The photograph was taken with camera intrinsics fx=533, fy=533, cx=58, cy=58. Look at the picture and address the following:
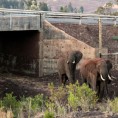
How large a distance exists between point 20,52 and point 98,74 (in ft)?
36.6

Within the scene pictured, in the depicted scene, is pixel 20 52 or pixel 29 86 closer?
pixel 29 86

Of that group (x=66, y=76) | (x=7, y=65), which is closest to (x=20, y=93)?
(x=66, y=76)

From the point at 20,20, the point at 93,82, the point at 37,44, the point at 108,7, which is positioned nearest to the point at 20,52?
the point at 37,44

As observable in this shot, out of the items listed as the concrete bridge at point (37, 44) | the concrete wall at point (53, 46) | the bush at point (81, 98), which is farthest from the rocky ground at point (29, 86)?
the bush at point (81, 98)

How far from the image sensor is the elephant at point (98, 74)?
18266 mm

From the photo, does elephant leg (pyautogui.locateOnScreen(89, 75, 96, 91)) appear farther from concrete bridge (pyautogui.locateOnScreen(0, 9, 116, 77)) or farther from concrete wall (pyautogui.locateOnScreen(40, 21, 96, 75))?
concrete wall (pyautogui.locateOnScreen(40, 21, 96, 75))

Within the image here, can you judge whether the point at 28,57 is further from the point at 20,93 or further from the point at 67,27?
the point at 20,93

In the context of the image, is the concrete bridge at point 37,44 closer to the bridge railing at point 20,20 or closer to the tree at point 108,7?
the bridge railing at point 20,20

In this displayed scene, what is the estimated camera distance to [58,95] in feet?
55.3

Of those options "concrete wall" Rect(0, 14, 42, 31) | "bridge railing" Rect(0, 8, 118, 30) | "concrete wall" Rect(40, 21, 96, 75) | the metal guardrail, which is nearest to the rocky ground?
"concrete wall" Rect(40, 21, 96, 75)

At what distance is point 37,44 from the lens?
2816cm

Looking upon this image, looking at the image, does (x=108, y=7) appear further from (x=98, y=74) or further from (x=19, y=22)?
(x=98, y=74)

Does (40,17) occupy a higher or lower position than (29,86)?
higher

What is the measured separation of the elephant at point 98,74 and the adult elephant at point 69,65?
210cm
